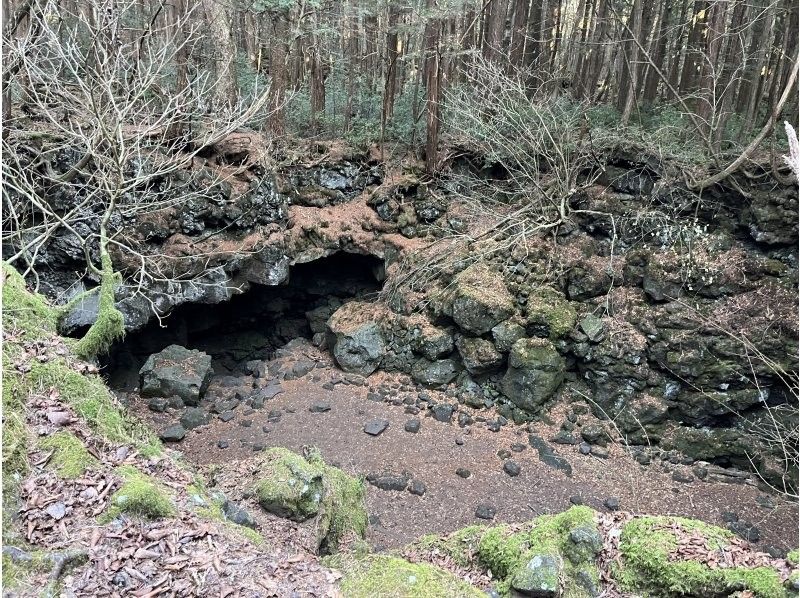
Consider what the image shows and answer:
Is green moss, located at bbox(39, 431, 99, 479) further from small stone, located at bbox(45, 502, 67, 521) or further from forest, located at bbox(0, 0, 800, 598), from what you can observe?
small stone, located at bbox(45, 502, 67, 521)

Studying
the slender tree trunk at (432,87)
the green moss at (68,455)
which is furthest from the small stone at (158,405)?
the slender tree trunk at (432,87)

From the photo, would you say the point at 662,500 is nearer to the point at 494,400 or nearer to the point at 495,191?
the point at 494,400

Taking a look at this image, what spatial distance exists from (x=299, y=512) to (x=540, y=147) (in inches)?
351

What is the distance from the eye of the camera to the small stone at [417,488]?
24.5 ft

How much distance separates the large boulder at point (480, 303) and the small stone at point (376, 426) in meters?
2.44

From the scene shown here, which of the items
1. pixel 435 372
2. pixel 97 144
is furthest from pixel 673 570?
pixel 97 144

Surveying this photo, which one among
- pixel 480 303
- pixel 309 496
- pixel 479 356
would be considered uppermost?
pixel 309 496

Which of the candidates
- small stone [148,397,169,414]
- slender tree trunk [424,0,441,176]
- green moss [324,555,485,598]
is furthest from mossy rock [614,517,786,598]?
slender tree trunk [424,0,441,176]

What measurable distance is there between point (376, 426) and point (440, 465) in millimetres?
1377

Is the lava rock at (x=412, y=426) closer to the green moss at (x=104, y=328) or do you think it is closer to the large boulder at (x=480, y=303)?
the large boulder at (x=480, y=303)

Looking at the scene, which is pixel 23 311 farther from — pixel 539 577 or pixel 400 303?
pixel 400 303

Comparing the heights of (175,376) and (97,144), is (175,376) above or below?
below

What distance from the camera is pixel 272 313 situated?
41.7 feet

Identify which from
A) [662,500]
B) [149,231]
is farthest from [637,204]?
[149,231]
